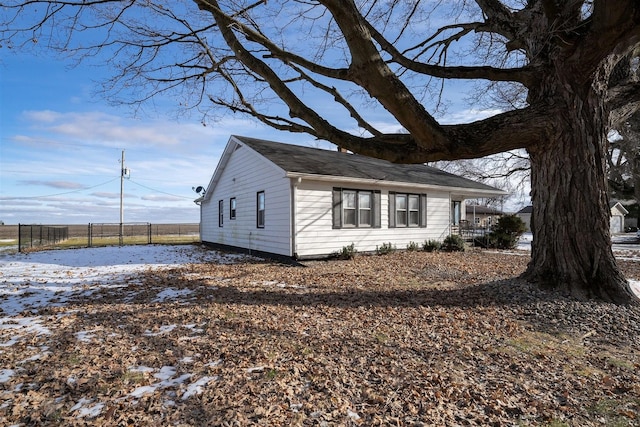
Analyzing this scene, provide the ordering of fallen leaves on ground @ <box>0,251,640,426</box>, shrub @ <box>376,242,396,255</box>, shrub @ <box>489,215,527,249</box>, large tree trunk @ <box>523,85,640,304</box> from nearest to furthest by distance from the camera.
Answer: fallen leaves on ground @ <box>0,251,640,426</box>
large tree trunk @ <box>523,85,640,304</box>
shrub @ <box>376,242,396,255</box>
shrub @ <box>489,215,527,249</box>

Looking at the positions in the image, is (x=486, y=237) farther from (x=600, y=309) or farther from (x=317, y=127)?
(x=317, y=127)

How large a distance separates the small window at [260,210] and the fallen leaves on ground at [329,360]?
6.83 meters

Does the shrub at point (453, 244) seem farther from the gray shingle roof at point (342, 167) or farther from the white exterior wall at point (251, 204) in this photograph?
the white exterior wall at point (251, 204)

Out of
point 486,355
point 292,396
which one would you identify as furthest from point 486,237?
point 292,396

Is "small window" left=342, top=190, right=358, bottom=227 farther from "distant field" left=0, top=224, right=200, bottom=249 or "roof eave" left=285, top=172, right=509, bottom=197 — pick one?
"distant field" left=0, top=224, right=200, bottom=249

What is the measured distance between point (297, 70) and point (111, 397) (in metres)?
6.66

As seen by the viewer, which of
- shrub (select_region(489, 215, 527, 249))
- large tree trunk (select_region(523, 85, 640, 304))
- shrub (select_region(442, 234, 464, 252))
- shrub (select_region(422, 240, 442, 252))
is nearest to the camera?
large tree trunk (select_region(523, 85, 640, 304))

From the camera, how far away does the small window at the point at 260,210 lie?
1346 cm

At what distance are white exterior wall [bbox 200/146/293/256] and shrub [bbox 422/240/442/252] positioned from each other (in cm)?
622

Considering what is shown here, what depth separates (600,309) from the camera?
16.9 ft

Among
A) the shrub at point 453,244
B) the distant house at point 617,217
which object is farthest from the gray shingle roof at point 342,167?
the distant house at point 617,217

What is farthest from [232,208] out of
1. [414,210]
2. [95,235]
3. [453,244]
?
[95,235]

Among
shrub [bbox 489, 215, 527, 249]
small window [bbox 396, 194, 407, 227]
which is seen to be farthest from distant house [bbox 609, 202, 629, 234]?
small window [bbox 396, 194, 407, 227]

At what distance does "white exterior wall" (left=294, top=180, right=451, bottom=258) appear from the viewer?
11703 mm
